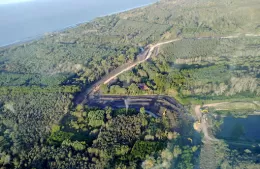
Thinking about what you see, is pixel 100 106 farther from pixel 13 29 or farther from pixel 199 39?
pixel 13 29

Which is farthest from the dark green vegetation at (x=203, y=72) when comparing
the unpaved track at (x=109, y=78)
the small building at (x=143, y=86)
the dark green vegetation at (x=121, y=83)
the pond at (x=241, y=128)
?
the pond at (x=241, y=128)

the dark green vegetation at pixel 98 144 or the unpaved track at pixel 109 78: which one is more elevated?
the unpaved track at pixel 109 78

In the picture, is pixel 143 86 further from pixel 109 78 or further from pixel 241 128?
pixel 241 128

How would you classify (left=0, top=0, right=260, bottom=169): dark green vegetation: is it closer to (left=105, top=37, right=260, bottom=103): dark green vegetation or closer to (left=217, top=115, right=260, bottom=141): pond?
(left=105, top=37, right=260, bottom=103): dark green vegetation

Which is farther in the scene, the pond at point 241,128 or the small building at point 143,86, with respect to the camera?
the small building at point 143,86

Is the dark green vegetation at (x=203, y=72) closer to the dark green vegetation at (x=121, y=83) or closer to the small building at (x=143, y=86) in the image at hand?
the dark green vegetation at (x=121, y=83)

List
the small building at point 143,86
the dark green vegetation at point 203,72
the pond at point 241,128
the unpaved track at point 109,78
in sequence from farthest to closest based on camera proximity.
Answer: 1. the unpaved track at point 109,78
2. the small building at point 143,86
3. the dark green vegetation at point 203,72
4. the pond at point 241,128
